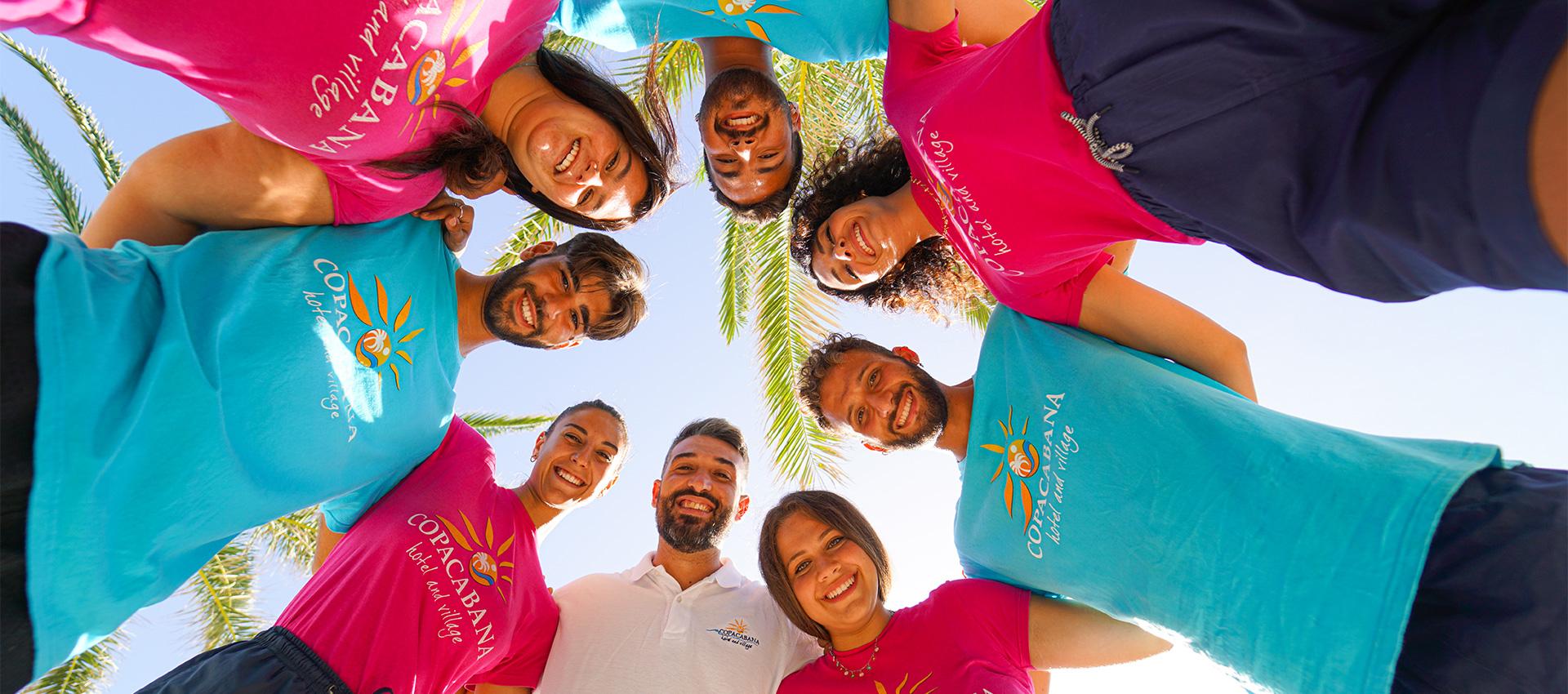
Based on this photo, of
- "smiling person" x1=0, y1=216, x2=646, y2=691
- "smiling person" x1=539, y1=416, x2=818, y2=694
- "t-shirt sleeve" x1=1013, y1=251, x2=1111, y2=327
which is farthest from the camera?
"smiling person" x1=539, y1=416, x2=818, y2=694

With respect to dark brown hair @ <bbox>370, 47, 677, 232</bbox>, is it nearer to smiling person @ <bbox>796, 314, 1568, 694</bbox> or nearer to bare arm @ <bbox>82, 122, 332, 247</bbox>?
bare arm @ <bbox>82, 122, 332, 247</bbox>

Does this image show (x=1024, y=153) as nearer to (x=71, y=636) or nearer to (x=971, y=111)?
(x=971, y=111)

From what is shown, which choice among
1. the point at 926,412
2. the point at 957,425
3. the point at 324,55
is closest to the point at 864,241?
the point at 926,412

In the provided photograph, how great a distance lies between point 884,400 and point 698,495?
1131 millimetres

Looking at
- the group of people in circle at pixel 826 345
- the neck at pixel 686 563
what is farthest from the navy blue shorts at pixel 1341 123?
the neck at pixel 686 563

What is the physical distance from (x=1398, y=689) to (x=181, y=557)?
3.53 metres

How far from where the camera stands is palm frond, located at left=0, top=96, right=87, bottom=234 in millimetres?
6637

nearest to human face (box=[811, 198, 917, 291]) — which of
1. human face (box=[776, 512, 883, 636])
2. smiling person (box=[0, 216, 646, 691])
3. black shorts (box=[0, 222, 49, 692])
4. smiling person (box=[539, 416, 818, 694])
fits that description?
human face (box=[776, 512, 883, 636])

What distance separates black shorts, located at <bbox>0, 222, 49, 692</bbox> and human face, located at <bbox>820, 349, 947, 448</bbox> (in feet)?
9.54

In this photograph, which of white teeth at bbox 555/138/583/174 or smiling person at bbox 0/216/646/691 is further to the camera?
white teeth at bbox 555/138/583/174

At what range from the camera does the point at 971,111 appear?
2861 millimetres

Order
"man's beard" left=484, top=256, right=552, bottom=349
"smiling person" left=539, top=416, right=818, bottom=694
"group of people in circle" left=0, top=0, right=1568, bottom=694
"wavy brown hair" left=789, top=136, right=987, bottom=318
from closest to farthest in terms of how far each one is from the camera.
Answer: "group of people in circle" left=0, top=0, right=1568, bottom=694 → "man's beard" left=484, top=256, right=552, bottom=349 → "smiling person" left=539, top=416, right=818, bottom=694 → "wavy brown hair" left=789, top=136, right=987, bottom=318

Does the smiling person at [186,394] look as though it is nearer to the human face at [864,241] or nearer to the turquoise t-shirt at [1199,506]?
the human face at [864,241]

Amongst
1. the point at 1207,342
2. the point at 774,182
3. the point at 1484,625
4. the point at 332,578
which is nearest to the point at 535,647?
the point at 332,578
